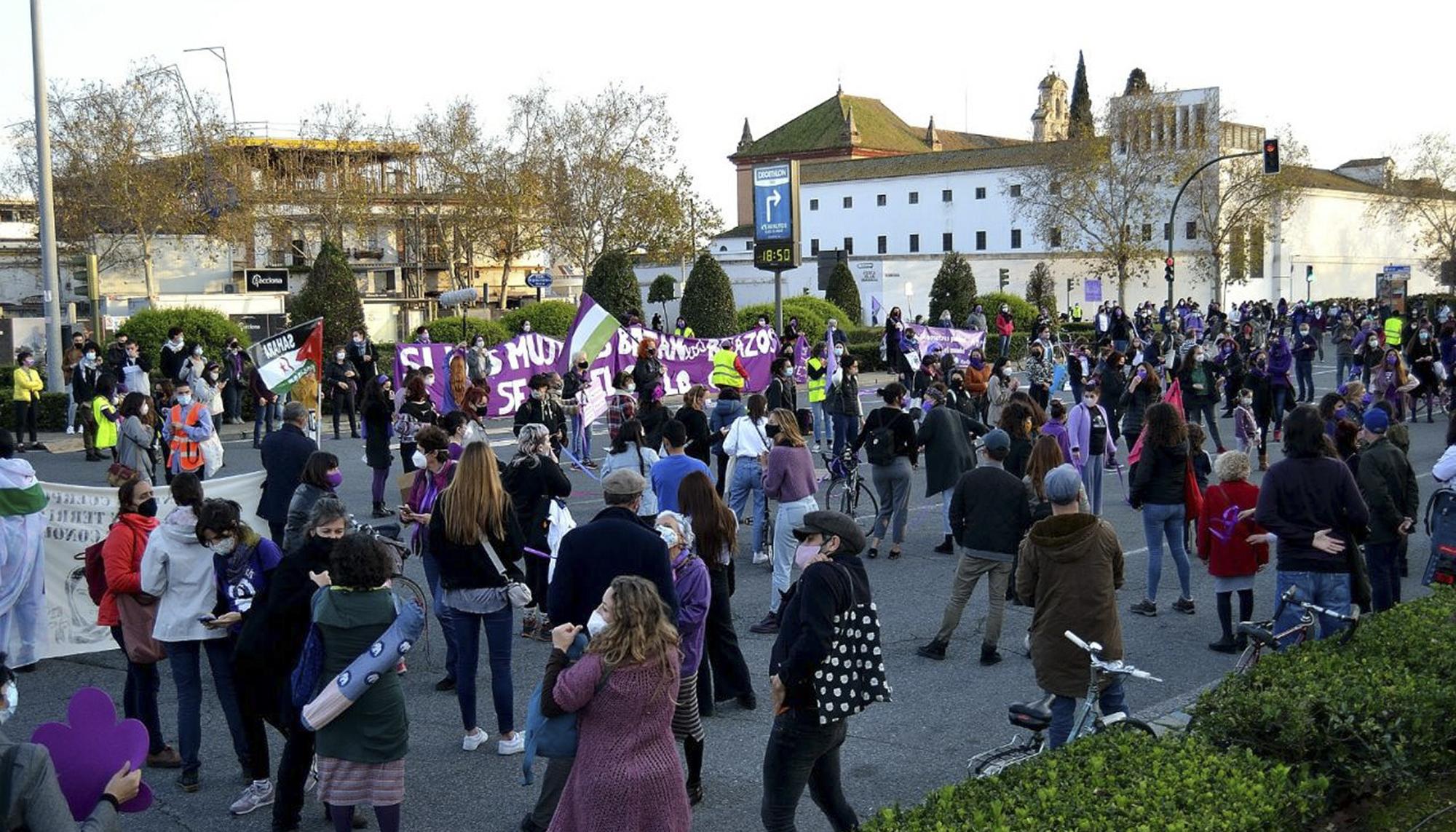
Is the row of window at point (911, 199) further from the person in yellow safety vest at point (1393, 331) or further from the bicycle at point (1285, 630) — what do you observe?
the bicycle at point (1285, 630)

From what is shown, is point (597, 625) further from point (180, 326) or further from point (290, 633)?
point (180, 326)

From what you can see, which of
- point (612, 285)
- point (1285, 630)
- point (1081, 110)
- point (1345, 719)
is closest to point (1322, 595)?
point (1285, 630)

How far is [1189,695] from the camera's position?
8148mm

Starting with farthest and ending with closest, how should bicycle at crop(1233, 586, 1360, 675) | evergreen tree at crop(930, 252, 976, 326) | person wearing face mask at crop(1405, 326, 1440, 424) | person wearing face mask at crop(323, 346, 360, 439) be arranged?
evergreen tree at crop(930, 252, 976, 326) < person wearing face mask at crop(1405, 326, 1440, 424) < person wearing face mask at crop(323, 346, 360, 439) < bicycle at crop(1233, 586, 1360, 675)

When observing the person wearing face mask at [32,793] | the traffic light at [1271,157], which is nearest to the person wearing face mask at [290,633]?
the person wearing face mask at [32,793]

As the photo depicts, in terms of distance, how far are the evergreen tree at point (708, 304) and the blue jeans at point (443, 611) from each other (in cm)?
3111

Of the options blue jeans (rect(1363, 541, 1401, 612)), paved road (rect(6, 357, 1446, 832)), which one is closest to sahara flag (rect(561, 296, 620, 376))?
paved road (rect(6, 357, 1446, 832))

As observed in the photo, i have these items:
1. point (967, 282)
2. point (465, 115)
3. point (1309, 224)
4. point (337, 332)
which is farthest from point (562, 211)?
point (1309, 224)

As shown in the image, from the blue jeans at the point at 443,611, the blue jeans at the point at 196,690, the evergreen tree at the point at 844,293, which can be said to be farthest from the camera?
the evergreen tree at the point at 844,293

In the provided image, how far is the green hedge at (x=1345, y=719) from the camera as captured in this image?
5.75 m

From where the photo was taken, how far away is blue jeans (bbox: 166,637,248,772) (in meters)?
6.76

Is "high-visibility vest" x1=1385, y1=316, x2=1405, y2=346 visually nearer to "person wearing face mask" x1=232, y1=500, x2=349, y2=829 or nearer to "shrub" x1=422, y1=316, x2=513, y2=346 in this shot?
"shrub" x1=422, y1=316, x2=513, y2=346

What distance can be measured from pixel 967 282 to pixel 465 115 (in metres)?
22.5

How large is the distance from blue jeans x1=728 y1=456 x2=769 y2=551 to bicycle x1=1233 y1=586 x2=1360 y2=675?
510 cm
